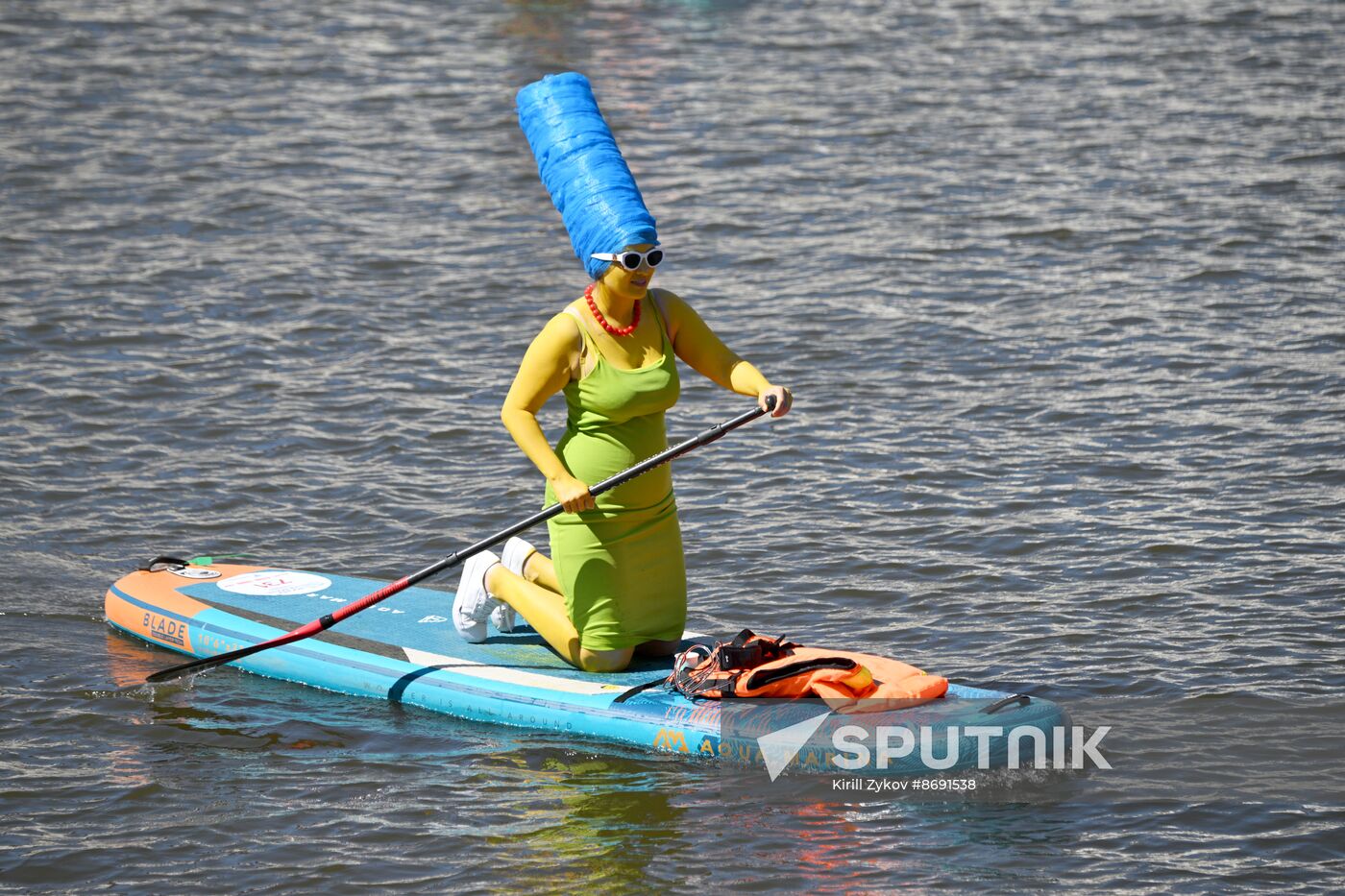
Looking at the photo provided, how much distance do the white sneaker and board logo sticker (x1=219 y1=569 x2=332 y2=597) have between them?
1011 millimetres

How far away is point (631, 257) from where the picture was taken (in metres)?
6.30

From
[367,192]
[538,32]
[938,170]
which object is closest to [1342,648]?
[938,170]

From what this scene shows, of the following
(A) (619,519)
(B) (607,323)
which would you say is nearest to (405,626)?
(A) (619,519)

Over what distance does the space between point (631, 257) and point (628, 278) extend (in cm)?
9

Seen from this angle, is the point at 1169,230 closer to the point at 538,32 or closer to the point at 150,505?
the point at 150,505

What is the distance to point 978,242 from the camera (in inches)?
516

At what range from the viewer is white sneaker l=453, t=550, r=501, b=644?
282 inches

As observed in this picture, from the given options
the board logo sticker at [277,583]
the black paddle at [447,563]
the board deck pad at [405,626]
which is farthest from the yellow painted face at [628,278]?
the board logo sticker at [277,583]

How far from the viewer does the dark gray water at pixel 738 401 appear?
613cm

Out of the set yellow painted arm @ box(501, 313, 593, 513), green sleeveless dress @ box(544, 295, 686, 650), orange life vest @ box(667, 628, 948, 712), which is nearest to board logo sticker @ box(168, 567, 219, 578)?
green sleeveless dress @ box(544, 295, 686, 650)

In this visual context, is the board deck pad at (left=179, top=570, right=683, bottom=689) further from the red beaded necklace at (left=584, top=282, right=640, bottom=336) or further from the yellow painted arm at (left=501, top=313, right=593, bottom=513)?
the red beaded necklace at (left=584, top=282, right=640, bottom=336)

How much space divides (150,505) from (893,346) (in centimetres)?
475

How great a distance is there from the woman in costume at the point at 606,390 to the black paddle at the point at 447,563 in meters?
0.09

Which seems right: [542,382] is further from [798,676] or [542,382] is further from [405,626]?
[405,626]
